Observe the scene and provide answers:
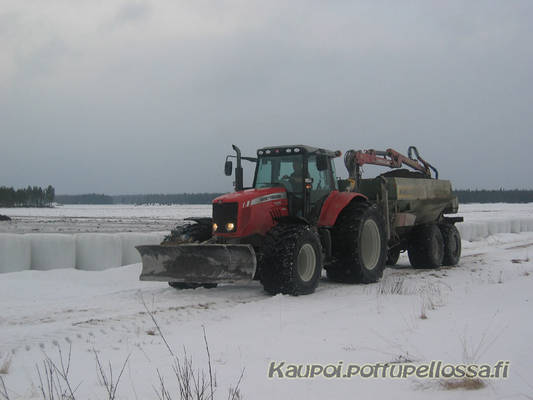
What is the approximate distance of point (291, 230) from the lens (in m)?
9.08

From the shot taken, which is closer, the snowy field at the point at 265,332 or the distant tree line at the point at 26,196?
the snowy field at the point at 265,332

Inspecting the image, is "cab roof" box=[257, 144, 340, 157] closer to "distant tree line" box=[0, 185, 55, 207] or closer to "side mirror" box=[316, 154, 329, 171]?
"side mirror" box=[316, 154, 329, 171]

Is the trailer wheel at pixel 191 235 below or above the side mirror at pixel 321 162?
below

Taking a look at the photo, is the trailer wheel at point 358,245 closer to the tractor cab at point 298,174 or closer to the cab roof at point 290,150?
the tractor cab at point 298,174

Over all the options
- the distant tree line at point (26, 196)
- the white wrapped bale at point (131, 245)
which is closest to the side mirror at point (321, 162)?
the white wrapped bale at point (131, 245)

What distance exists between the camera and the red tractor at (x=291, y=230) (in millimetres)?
8867

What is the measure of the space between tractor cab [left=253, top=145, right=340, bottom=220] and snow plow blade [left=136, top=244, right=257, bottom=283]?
176cm

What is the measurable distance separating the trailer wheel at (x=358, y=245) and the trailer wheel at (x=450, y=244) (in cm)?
389

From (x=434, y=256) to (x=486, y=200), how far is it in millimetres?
136925

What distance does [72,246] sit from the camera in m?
12.2

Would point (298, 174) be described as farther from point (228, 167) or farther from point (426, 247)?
point (426, 247)

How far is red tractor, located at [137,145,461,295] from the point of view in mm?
8867

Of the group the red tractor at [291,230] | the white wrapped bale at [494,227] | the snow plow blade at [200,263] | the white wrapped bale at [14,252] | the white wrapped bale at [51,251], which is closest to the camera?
the snow plow blade at [200,263]

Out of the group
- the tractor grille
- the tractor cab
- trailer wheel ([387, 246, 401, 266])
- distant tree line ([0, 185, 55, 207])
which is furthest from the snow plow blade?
distant tree line ([0, 185, 55, 207])
